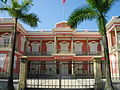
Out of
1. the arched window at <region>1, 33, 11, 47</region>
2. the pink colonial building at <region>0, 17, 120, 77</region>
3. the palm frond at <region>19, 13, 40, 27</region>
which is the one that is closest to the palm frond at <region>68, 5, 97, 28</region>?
the palm frond at <region>19, 13, 40, 27</region>

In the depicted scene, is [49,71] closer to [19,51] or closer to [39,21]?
[19,51]

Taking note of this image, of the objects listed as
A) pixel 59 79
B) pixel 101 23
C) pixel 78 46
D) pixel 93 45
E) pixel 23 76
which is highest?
pixel 101 23

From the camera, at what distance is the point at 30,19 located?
10680 mm

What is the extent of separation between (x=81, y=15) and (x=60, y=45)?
55.1 ft

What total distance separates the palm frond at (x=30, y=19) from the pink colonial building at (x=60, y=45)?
33.8 ft

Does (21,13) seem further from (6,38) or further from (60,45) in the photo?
(60,45)

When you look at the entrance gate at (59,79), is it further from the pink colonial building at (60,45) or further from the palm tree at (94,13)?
the palm tree at (94,13)

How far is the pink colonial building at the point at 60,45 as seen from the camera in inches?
828

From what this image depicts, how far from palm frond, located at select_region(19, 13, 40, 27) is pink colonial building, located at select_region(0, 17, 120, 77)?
10.3m

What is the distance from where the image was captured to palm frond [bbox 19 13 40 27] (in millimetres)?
10578

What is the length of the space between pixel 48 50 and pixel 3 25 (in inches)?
349

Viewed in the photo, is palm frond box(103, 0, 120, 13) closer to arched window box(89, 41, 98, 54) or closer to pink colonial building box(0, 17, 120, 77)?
pink colonial building box(0, 17, 120, 77)

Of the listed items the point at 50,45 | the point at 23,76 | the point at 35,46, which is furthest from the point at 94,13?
the point at 35,46

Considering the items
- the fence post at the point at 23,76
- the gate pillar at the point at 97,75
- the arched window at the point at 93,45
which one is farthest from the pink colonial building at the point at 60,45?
the gate pillar at the point at 97,75
